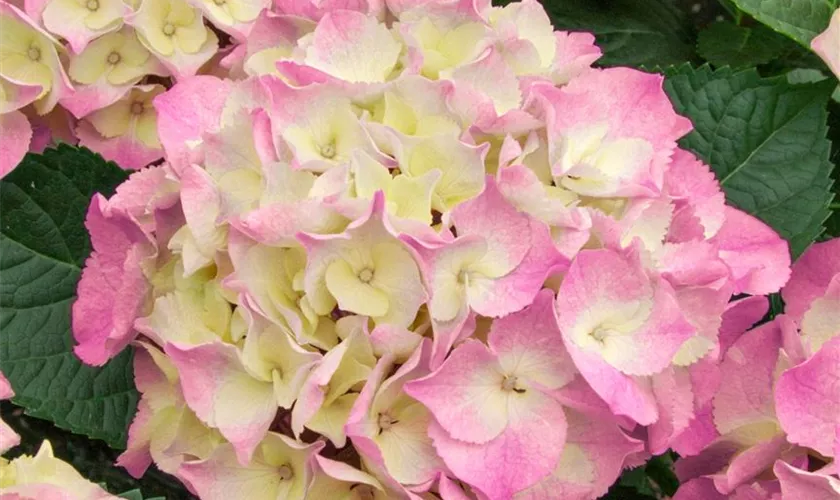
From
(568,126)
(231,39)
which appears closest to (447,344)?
(568,126)

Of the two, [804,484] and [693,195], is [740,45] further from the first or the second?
[804,484]

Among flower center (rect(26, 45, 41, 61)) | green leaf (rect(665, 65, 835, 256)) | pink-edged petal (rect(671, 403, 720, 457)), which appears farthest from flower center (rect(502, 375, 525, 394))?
flower center (rect(26, 45, 41, 61))

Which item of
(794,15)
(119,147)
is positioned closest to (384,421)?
(119,147)

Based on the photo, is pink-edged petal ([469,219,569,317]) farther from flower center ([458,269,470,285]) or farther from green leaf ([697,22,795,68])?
green leaf ([697,22,795,68])

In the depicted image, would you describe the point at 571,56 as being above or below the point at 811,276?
above

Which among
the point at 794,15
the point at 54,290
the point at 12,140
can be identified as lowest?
the point at 54,290
